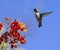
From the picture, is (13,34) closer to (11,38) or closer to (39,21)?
(11,38)

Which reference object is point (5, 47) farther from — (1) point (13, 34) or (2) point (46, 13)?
(2) point (46, 13)

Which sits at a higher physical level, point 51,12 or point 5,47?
point 51,12

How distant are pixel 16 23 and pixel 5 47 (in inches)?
34.9

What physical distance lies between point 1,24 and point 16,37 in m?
0.79

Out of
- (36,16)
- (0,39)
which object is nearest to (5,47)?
(0,39)

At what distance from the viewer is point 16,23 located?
1614cm

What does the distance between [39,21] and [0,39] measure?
4.88 ft

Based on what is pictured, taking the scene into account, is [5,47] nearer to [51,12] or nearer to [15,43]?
[15,43]

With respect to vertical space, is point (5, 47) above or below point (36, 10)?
below

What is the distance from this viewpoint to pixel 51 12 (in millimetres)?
16062

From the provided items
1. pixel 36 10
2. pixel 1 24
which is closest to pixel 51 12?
pixel 36 10

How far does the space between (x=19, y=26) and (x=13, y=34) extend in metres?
0.47

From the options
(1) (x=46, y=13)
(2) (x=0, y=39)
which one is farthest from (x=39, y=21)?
(2) (x=0, y=39)

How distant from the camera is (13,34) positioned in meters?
15.8
